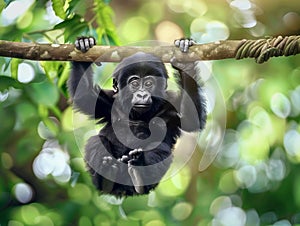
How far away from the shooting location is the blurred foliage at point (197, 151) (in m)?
1.76

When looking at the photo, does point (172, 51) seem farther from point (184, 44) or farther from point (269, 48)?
point (269, 48)

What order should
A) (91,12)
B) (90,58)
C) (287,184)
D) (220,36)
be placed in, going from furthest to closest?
(287,184), (220,36), (91,12), (90,58)

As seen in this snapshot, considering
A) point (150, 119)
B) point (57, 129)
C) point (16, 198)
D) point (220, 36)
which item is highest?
point (150, 119)

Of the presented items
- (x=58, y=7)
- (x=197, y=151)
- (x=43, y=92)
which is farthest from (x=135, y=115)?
(x=197, y=151)

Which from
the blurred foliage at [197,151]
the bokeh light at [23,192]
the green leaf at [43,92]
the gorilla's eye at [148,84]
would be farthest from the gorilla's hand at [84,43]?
the bokeh light at [23,192]

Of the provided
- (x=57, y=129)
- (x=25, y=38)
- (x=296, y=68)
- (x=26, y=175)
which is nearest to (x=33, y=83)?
(x=25, y=38)

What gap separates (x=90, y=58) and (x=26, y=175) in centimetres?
92

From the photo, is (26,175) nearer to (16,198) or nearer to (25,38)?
(16,198)

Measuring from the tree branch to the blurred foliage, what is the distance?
0.56 m

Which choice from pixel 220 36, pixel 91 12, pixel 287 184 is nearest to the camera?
pixel 91 12

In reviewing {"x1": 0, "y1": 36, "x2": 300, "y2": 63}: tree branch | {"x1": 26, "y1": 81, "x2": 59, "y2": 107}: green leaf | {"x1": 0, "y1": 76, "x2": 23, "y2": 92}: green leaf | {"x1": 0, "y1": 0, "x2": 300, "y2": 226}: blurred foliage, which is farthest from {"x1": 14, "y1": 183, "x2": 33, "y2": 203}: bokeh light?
{"x1": 0, "y1": 36, "x2": 300, "y2": 63}: tree branch

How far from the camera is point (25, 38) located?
146 cm

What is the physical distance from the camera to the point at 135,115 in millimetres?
1070

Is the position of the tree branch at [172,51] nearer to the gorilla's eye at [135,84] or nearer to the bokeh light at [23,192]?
the gorilla's eye at [135,84]
